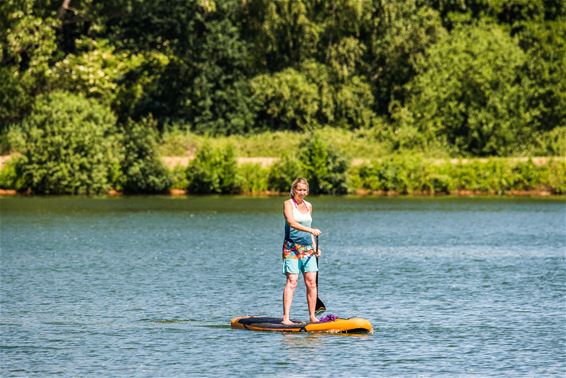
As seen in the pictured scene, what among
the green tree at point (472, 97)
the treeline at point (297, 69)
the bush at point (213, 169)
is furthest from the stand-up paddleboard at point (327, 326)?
the green tree at point (472, 97)

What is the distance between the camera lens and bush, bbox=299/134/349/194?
70750mm

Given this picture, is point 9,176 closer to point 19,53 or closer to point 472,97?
point 19,53

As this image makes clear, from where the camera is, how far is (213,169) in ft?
234

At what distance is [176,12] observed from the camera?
79188 mm

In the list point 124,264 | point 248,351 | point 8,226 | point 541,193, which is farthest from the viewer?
point 541,193

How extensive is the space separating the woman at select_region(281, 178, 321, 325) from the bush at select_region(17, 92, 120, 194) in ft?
156

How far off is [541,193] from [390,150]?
26.2 ft

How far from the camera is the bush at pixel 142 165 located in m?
70.4

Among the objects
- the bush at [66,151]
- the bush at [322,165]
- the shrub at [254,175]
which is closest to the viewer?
the bush at [66,151]

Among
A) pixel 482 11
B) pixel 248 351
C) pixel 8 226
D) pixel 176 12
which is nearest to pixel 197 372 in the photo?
pixel 248 351

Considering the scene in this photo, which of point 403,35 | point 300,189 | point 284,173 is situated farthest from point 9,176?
point 300,189

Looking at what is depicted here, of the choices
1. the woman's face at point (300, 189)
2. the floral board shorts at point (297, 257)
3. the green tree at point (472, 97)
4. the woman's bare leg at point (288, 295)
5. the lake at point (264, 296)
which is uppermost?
the green tree at point (472, 97)

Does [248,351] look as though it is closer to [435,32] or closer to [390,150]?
[390,150]

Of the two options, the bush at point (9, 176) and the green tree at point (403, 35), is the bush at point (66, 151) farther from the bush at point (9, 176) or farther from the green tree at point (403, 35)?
the green tree at point (403, 35)
